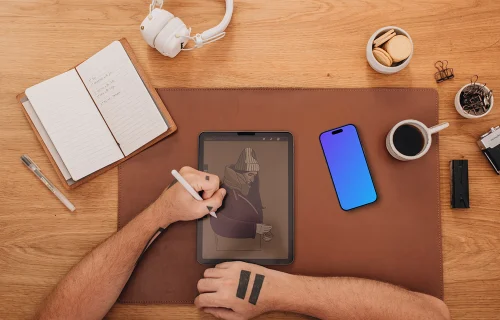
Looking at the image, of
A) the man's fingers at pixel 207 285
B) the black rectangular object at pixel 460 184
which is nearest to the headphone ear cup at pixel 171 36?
the man's fingers at pixel 207 285

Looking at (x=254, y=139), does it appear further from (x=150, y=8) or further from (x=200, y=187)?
(x=150, y=8)

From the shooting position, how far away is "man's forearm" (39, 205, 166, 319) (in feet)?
3.44

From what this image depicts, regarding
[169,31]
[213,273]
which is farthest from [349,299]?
[169,31]

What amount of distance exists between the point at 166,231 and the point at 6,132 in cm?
50

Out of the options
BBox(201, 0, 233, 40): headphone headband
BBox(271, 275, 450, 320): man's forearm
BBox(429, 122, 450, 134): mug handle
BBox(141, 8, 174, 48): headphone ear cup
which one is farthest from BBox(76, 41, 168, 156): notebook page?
BBox(429, 122, 450, 134): mug handle

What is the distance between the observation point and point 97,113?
1.11 meters

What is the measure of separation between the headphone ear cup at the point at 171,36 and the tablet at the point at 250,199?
9.2 inches

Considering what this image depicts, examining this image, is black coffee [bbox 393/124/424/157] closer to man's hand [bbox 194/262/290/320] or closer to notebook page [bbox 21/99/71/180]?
man's hand [bbox 194/262/290/320]

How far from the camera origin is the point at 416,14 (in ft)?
3.67

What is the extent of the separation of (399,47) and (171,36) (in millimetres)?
564

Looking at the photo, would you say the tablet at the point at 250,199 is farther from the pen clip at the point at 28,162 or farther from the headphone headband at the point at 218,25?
the pen clip at the point at 28,162

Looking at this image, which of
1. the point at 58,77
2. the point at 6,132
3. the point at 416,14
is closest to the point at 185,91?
the point at 58,77

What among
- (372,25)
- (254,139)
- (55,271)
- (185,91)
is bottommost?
(55,271)

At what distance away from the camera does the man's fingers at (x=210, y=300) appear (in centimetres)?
105
